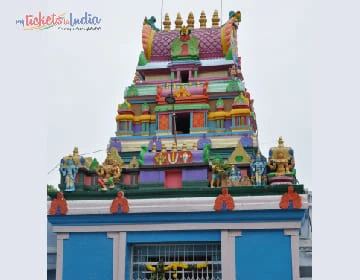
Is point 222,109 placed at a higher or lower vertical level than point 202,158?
higher

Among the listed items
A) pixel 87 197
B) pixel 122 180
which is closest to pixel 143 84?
pixel 122 180

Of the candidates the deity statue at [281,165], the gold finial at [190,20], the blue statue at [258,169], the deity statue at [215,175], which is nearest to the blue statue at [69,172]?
the deity statue at [215,175]

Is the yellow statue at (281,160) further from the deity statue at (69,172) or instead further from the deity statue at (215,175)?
the deity statue at (69,172)

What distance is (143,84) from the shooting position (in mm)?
20500

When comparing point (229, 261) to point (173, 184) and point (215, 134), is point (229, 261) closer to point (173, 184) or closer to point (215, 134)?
point (173, 184)

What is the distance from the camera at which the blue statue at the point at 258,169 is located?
51.6ft

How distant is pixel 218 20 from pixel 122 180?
9014 mm

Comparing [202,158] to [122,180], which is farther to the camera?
[122,180]

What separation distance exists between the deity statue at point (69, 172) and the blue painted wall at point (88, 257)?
4.96 feet

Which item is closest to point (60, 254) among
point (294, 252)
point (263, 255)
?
point (263, 255)

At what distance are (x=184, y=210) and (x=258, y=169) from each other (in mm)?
2631

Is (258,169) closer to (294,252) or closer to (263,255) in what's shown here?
(263,255)

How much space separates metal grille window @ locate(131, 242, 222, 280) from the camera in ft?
49.8

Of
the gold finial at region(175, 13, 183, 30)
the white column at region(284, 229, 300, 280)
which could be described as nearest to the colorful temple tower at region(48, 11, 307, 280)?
the white column at region(284, 229, 300, 280)
